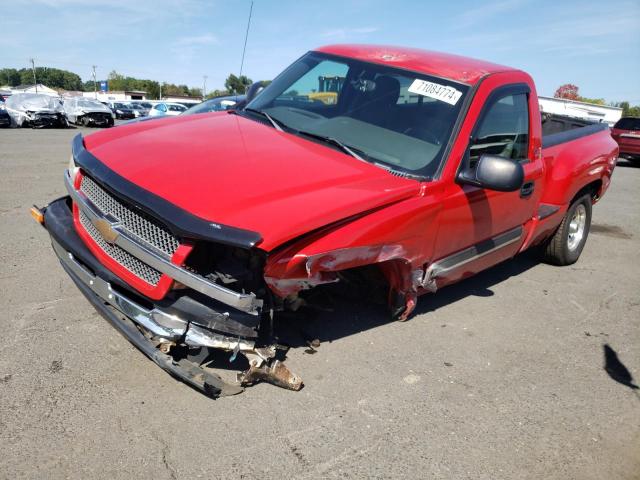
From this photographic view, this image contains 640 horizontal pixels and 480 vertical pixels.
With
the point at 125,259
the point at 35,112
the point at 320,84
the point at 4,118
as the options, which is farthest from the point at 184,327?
the point at 35,112

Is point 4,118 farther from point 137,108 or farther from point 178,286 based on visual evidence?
point 178,286

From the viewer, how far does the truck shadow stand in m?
3.43

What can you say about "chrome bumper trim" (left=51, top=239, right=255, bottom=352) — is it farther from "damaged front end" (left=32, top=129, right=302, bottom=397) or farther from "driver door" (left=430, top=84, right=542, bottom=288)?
"driver door" (left=430, top=84, right=542, bottom=288)

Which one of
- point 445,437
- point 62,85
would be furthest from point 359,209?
point 62,85

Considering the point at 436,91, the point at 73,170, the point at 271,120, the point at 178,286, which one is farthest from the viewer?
the point at 271,120

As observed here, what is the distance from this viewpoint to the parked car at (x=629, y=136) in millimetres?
16531

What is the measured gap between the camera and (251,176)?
274 cm

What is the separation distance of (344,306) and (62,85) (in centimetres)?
17063

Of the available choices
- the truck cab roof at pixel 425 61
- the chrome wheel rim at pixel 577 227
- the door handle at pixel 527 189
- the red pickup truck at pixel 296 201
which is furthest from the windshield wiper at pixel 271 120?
the chrome wheel rim at pixel 577 227

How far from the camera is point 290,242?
8.09ft

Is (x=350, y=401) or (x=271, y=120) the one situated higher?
(x=271, y=120)

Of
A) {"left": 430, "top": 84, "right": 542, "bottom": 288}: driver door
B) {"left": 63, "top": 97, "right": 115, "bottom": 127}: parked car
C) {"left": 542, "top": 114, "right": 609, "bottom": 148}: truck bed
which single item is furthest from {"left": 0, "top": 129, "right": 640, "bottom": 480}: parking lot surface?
{"left": 63, "top": 97, "right": 115, "bottom": 127}: parked car

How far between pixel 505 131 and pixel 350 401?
2353 mm

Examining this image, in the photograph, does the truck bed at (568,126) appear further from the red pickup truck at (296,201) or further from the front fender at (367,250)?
the front fender at (367,250)
